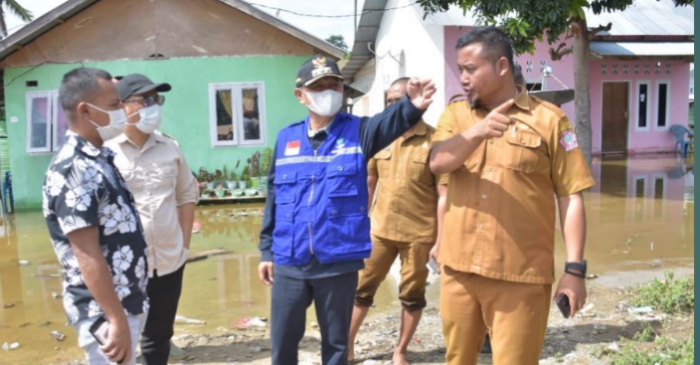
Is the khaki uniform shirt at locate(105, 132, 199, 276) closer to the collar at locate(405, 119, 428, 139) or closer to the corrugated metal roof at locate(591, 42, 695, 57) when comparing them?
the collar at locate(405, 119, 428, 139)

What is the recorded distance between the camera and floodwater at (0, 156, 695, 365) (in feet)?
16.9

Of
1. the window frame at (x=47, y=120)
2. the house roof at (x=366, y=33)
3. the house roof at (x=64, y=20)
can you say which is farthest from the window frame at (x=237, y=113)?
the house roof at (x=366, y=33)

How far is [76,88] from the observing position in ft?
7.73

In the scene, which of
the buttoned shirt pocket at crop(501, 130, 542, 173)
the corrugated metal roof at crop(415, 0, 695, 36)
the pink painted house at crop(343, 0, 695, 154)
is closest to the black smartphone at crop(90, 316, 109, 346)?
the buttoned shirt pocket at crop(501, 130, 542, 173)

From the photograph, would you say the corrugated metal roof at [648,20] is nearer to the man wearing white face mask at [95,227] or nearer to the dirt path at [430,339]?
the dirt path at [430,339]

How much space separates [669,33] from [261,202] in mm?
13722

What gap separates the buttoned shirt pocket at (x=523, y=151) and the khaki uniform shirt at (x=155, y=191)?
72.9 inches

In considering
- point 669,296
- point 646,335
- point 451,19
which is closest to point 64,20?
point 451,19

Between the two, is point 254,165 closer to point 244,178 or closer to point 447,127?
point 244,178

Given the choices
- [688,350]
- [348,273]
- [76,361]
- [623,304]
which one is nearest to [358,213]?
[348,273]

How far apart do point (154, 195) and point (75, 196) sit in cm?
110

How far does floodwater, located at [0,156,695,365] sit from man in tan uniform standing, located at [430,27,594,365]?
2273 millimetres

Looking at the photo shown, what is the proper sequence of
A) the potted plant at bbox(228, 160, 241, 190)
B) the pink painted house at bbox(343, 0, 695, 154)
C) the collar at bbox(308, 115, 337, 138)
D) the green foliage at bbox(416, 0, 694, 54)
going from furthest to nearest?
the pink painted house at bbox(343, 0, 695, 154), the potted plant at bbox(228, 160, 241, 190), the green foliage at bbox(416, 0, 694, 54), the collar at bbox(308, 115, 337, 138)

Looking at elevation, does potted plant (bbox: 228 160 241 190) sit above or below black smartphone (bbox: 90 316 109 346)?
above
